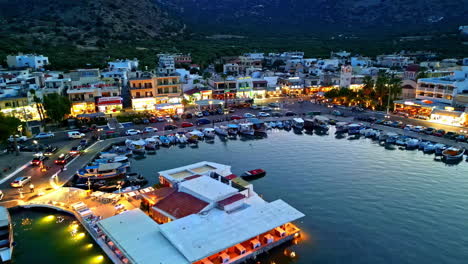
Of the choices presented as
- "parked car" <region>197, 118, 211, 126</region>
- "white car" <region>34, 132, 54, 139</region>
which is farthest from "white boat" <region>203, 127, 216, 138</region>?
"white car" <region>34, 132, 54, 139</region>

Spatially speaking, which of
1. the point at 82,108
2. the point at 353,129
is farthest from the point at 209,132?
the point at 82,108

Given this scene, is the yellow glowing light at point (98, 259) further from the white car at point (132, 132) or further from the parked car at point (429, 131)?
the parked car at point (429, 131)

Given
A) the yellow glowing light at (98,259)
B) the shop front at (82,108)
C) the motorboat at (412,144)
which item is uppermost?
the shop front at (82,108)

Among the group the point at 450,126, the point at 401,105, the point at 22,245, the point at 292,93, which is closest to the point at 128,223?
the point at 22,245

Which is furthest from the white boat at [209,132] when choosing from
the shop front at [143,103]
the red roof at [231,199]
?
the red roof at [231,199]

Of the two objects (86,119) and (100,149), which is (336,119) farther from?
(86,119)

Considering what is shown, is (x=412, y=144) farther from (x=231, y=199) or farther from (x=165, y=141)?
(x=165, y=141)
